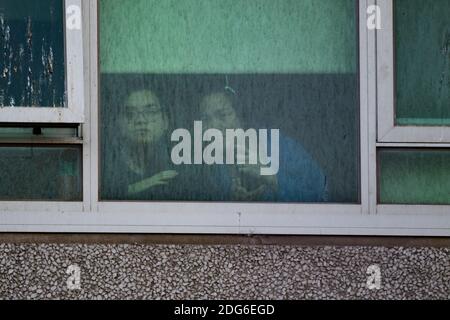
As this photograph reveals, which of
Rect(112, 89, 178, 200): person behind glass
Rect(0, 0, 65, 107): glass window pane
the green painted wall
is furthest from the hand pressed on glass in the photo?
Rect(0, 0, 65, 107): glass window pane

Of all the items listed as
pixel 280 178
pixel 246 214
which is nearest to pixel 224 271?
pixel 246 214

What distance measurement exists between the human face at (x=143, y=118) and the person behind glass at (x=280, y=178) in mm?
288

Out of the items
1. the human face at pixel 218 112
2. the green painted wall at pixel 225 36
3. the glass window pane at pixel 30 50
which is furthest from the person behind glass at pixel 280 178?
the glass window pane at pixel 30 50

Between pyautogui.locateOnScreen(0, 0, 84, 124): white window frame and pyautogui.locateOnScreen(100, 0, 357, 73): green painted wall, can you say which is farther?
pyautogui.locateOnScreen(100, 0, 357, 73): green painted wall

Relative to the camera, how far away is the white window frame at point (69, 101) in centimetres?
499

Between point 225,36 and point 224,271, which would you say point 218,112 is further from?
point 224,271

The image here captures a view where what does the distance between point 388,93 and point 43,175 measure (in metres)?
2.18

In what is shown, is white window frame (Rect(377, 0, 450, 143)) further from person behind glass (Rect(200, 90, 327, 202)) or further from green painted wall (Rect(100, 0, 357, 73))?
person behind glass (Rect(200, 90, 327, 202))

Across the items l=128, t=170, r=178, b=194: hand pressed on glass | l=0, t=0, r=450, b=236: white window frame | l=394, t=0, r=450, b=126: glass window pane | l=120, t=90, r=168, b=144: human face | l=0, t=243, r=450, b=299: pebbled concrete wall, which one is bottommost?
l=0, t=243, r=450, b=299: pebbled concrete wall

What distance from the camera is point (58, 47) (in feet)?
16.8

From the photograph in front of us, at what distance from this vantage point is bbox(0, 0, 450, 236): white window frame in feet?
16.7

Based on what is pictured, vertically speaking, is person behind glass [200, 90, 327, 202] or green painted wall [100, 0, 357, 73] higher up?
green painted wall [100, 0, 357, 73]

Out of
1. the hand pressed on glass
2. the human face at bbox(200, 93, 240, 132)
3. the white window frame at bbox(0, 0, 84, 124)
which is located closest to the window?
the human face at bbox(200, 93, 240, 132)
